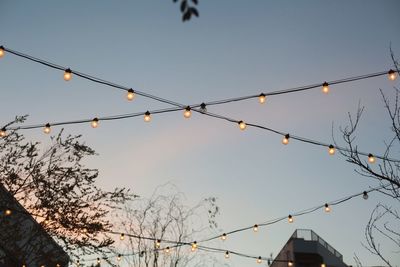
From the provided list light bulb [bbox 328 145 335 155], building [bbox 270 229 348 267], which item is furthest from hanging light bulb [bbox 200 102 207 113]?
building [bbox 270 229 348 267]

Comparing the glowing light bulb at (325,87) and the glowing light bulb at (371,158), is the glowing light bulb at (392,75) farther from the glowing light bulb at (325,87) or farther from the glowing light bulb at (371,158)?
the glowing light bulb at (371,158)

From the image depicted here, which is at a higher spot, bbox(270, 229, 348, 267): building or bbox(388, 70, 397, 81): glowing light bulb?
bbox(270, 229, 348, 267): building

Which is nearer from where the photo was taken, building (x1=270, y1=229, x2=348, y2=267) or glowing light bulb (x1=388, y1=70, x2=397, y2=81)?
glowing light bulb (x1=388, y1=70, x2=397, y2=81)

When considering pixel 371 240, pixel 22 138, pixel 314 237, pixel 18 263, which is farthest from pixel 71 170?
pixel 314 237

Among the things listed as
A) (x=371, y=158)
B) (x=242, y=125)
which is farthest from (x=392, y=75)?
(x=242, y=125)

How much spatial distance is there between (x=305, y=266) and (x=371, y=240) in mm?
18556

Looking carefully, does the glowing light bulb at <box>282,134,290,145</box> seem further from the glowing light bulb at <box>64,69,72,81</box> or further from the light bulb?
the glowing light bulb at <box>64,69,72,81</box>

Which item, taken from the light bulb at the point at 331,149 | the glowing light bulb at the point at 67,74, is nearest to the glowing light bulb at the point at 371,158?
the light bulb at the point at 331,149

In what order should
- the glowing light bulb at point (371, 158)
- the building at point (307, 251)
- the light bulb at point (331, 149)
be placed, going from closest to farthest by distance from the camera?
the light bulb at point (331, 149) < the glowing light bulb at point (371, 158) < the building at point (307, 251)

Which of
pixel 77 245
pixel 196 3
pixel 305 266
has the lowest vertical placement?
pixel 196 3

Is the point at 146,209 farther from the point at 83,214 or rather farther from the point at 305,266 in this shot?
the point at 305,266

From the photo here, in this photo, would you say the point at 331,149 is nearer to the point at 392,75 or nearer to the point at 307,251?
the point at 392,75

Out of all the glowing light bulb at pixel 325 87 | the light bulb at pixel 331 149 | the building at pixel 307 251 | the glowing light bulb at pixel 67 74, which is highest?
the building at pixel 307 251

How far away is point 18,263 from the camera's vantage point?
8312mm
